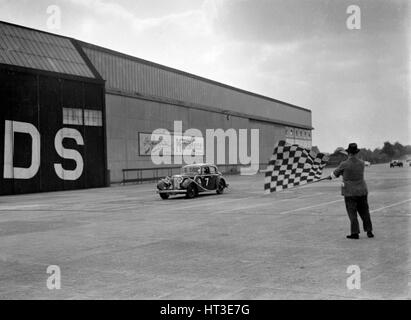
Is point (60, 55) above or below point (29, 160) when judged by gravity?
above

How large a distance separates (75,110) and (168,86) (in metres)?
14.1

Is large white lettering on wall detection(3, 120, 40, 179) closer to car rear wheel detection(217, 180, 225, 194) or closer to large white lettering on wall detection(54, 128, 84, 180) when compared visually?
large white lettering on wall detection(54, 128, 84, 180)

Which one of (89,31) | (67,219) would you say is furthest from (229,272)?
(67,219)

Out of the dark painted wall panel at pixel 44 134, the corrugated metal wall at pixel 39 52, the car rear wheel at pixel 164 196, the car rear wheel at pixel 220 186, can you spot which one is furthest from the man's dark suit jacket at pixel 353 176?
the corrugated metal wall at pixel 39 52

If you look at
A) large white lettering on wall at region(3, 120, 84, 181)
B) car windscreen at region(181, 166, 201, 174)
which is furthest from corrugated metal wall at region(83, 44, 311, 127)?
car windscreen at region(181, 166, 201, 174)

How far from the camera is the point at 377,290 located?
211 inches

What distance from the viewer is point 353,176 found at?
8.96 metres

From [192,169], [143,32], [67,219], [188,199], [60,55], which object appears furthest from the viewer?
[60,55]

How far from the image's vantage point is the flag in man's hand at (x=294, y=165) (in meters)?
10.4

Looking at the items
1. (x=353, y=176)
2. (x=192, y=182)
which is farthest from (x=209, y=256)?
(x=192, y=182)

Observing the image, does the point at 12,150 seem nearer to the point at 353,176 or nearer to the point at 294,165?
the point at 294,165

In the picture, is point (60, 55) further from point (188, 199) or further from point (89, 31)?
point (89, 31)
